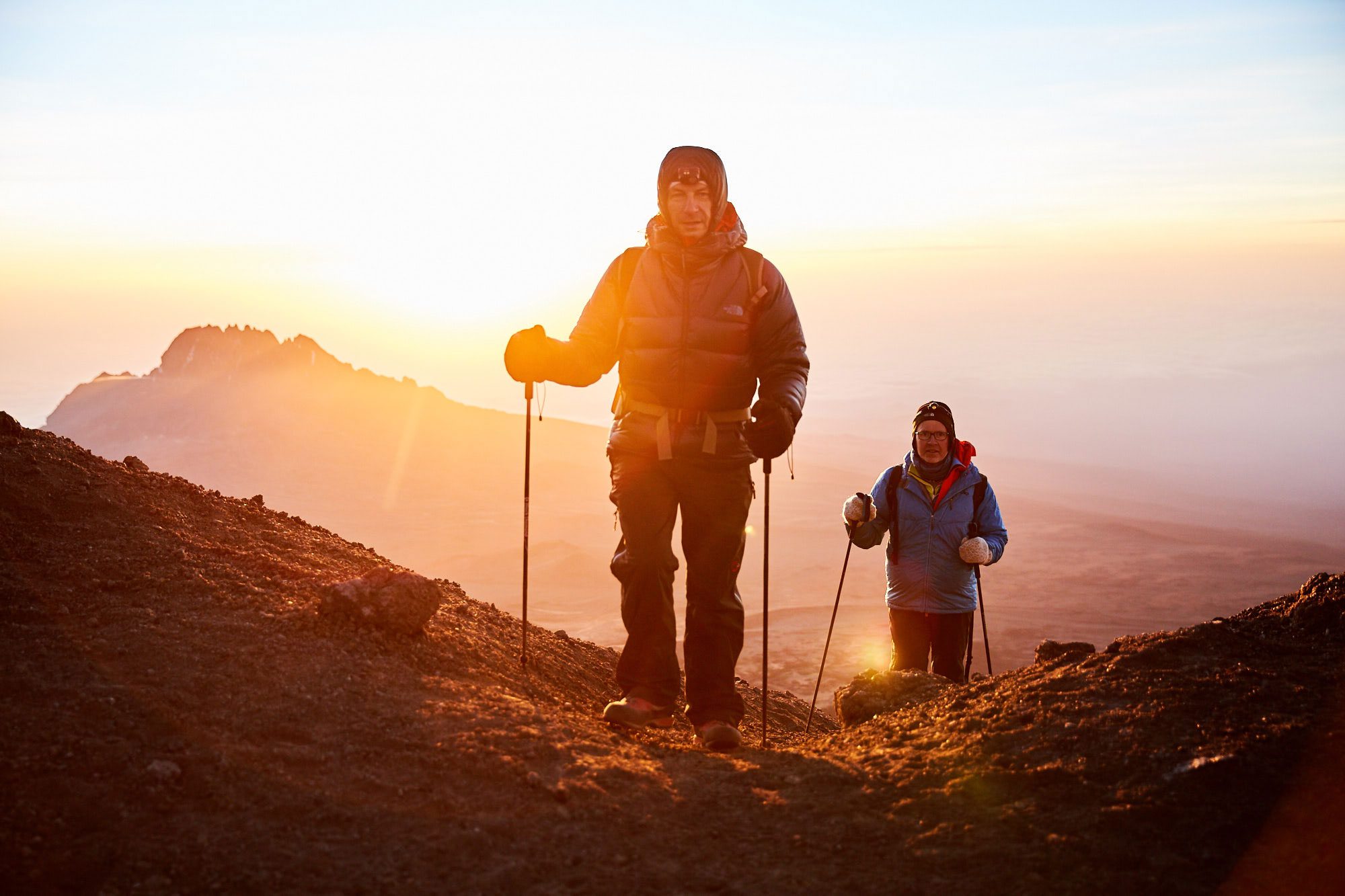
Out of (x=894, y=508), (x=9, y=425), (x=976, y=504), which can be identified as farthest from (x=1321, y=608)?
(x=9, y=425)

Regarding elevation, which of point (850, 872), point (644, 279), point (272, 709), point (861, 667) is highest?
point (644, 279)

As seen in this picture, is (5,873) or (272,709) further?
(272,709)

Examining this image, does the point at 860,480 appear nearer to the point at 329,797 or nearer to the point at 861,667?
the point at 861,667

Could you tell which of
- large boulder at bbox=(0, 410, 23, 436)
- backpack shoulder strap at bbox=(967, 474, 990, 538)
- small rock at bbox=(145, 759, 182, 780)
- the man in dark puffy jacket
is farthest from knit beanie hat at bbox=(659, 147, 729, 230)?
large boulder at bbox=(0, 410, 23, 436)

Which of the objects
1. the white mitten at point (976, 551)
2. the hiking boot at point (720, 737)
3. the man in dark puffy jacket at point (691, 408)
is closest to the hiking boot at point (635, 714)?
the man in dark puffy jacket at point (691, 408)

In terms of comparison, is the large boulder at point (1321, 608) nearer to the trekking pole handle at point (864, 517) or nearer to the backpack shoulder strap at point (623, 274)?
the trekking pole handle at point (864, 517)

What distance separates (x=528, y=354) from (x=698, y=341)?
90 centimetres

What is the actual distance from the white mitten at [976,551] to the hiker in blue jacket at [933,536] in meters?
0.02

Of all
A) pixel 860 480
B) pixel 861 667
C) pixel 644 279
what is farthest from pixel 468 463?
pixel 644 279

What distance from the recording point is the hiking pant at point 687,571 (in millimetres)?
5230

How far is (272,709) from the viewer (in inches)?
159

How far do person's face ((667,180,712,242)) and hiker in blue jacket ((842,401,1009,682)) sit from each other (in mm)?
2327

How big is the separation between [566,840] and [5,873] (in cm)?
163

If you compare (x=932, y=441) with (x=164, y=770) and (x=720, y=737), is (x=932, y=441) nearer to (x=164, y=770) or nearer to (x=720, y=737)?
(x=720, y=737)
